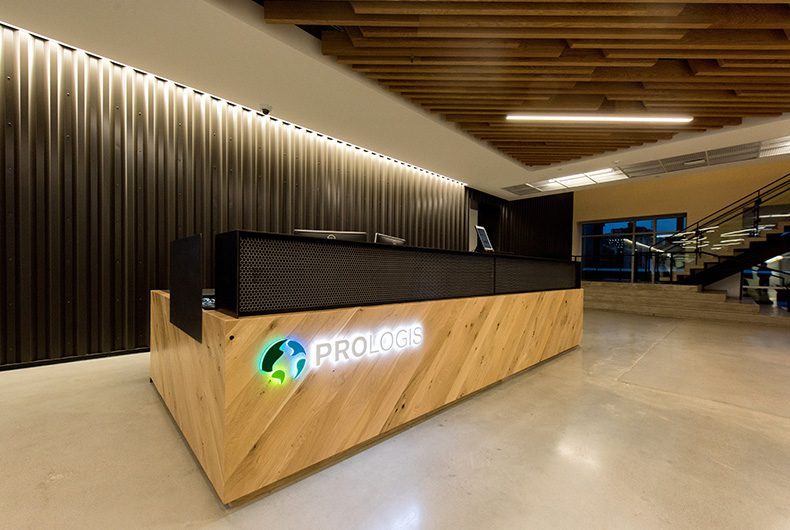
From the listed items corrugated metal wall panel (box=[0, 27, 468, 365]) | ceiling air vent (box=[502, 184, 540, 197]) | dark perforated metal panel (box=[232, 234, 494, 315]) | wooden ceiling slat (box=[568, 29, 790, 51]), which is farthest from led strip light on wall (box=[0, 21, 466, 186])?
dark perforated metal panel (box=[232, 234, 494, 315])

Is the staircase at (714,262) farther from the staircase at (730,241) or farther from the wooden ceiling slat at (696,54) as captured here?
the wooden ceiling slat at (696,54)

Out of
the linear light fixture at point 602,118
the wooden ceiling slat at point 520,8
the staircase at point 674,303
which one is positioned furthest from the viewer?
the staircase at point 674,303

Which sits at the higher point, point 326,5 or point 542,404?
point 326,5

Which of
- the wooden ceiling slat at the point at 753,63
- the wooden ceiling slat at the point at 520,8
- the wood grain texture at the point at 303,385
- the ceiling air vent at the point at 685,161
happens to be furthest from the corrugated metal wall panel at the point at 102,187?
the ceiling air vent at the point at 685,161

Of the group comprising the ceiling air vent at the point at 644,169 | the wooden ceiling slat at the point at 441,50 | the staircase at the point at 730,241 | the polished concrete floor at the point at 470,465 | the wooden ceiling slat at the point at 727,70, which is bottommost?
the polished concrete floor at the point at 470,465

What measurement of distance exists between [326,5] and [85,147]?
120 inches

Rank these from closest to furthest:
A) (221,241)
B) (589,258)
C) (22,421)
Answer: (221,241), (22,421), (589,258)

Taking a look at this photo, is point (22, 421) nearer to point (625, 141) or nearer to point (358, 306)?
point (358, 306)

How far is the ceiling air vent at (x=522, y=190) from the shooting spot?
8.46 m

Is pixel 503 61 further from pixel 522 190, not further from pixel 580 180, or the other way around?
pixel 522 190

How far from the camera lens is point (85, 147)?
3482mm

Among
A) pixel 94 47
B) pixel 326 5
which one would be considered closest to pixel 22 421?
pixel 94 47

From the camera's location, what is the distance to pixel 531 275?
341 centimetres

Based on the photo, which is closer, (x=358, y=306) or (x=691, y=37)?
(x=358, y=306)
